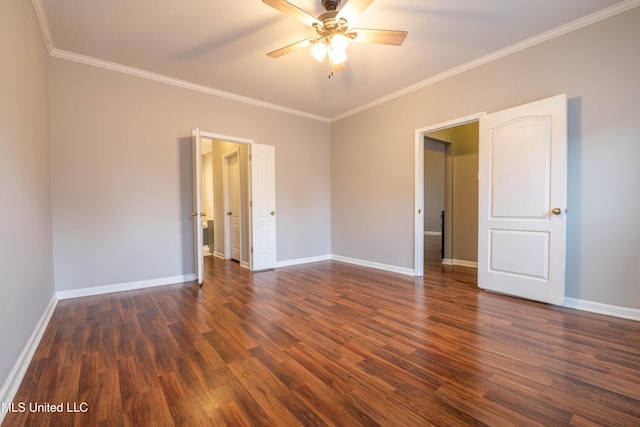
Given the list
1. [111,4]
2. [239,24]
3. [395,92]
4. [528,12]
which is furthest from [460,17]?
[111,4]

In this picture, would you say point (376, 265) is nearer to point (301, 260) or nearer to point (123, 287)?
point (301, 260)

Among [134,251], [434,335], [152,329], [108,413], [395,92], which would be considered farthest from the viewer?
[395,92]

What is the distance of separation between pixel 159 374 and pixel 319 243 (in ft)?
13.1

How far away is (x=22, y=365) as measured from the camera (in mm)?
1769

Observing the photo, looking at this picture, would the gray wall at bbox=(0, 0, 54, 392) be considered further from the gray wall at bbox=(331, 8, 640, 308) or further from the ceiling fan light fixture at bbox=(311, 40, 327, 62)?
the gray wall at bbox=(331, 8, 640, 308)

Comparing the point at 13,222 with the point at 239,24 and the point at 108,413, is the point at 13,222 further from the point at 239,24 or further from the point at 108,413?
the point at 239,24

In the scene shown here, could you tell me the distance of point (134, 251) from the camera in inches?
143

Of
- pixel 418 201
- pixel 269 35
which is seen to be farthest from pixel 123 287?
pixel 418 201

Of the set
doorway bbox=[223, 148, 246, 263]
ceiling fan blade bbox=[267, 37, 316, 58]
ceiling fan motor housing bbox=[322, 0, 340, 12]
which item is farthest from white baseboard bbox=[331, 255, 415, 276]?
ceiling fan motor housing bbox=[322, 0, 340, 12]

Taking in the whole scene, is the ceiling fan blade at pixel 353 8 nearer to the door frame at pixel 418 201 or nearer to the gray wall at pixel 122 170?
the door frame at pixel 418 201

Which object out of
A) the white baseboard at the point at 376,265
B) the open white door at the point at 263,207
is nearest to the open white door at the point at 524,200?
the white baseboard at the point at 376,265

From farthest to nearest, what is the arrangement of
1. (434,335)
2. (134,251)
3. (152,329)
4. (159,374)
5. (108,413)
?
(134,251) → (152,329) → (434,335) → (159,374) → (108,413)

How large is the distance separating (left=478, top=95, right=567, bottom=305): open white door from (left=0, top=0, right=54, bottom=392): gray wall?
429cm

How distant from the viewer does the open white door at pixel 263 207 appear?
4.66 m
